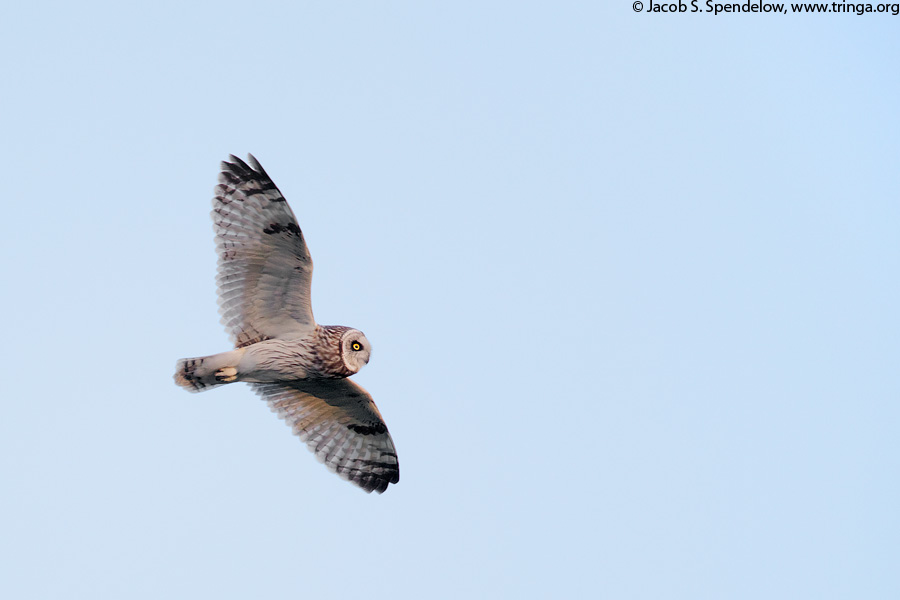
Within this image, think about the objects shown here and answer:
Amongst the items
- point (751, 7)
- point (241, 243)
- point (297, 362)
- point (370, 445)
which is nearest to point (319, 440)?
point (370, 445)

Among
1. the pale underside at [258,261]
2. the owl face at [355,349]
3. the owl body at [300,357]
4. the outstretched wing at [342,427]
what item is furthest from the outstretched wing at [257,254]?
the outstretched wing at [342,427]

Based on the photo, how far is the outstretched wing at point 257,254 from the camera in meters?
9.53

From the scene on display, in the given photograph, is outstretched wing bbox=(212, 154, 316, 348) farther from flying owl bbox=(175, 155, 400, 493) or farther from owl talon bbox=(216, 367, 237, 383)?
owl talon bbox=(216, 367, 237, 383)

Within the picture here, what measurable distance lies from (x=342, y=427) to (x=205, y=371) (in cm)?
204

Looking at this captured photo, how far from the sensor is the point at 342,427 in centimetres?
1104

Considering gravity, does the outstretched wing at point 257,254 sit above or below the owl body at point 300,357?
above

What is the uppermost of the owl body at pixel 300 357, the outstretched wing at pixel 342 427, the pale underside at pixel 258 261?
the pale underside at pixel 258 261

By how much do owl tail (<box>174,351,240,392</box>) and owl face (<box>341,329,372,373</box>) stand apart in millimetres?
1011

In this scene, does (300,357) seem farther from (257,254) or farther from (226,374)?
(257,254)

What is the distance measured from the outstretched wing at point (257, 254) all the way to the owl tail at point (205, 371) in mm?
425

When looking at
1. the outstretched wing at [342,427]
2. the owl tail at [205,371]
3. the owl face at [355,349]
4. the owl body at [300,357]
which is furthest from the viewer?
the outstretched wing at [342,427]

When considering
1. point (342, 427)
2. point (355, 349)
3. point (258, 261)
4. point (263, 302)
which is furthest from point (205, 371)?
point (342, 427)

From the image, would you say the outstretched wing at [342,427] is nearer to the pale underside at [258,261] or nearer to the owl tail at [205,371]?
the pale underside at [258,261]

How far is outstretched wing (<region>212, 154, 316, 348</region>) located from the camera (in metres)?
9.53
